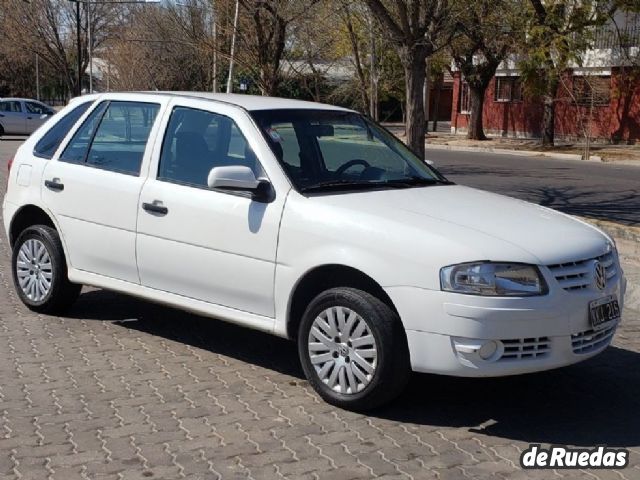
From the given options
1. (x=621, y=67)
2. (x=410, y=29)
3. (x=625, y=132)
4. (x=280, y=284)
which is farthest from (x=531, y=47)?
(x=280, y=284)

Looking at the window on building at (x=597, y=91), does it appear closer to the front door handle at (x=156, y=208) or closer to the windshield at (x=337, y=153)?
the windshield at (x=337, y=153)

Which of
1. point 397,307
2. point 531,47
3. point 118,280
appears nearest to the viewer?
point 397,307

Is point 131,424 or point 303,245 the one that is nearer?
point 131,424

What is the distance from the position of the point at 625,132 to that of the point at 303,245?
33781 mm

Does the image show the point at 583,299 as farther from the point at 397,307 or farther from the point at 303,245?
the point at 303,245

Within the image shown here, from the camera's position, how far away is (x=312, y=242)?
214 inches

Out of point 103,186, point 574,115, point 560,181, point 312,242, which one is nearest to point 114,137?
point 103,186

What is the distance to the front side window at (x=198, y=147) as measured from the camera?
609 cm

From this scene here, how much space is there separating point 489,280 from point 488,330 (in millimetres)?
260

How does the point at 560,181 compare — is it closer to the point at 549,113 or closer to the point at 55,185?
the point at 549,113

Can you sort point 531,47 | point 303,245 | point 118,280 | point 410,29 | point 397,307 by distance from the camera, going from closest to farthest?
point 397,307, point 303,245, point 118,280, point 410,29, point 531,47

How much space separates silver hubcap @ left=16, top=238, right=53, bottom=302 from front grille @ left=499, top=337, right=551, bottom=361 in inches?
147

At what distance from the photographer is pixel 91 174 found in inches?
267

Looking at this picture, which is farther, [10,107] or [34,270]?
[10,107]
